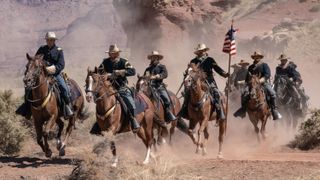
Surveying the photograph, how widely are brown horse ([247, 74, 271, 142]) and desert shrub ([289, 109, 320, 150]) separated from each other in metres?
1.11

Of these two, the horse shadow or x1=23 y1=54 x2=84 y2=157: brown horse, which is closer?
Result: x1=23 y1=54 x2=84 y2=157: brown horse

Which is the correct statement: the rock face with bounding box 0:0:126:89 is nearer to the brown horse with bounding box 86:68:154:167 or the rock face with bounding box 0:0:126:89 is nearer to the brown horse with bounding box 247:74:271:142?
the brown horse with bounding box 247:74:271:142

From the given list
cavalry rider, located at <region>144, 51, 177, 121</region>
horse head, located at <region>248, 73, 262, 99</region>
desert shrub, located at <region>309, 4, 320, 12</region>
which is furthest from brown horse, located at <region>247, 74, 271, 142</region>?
desert shrub, located at <region>309, 4, 320, 12</region>

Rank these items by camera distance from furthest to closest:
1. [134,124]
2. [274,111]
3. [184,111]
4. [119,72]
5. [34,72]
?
1. [274,111]
2. [184,111]
3. [34,72]
4. [119,72]
5. [134,124]

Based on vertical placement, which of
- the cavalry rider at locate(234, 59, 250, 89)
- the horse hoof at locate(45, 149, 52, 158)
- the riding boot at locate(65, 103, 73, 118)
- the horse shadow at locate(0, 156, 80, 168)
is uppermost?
the cavalry rider at locate(234, 59, 250, 89)

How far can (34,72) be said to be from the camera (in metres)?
15.1

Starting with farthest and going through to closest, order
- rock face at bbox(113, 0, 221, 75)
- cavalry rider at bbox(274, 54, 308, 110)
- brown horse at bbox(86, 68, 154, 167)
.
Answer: rock face at bbox(113, 0, 221, 75)
cavalry rider at bbox(274, 54, 308, 110)
brown horse at bbox(86, 68, 154, 167)

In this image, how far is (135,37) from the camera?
144ft

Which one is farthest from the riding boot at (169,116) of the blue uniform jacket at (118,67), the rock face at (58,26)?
the rock face at (58,26)

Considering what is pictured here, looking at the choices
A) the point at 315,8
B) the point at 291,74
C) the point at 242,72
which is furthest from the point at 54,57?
the point at 315,8

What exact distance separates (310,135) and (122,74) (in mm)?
6981

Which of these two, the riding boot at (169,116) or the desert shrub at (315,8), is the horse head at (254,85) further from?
the desert shrub at (315,8)

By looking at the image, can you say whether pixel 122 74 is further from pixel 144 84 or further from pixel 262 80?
pixel 262 80

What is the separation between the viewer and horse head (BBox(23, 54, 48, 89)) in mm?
15078
